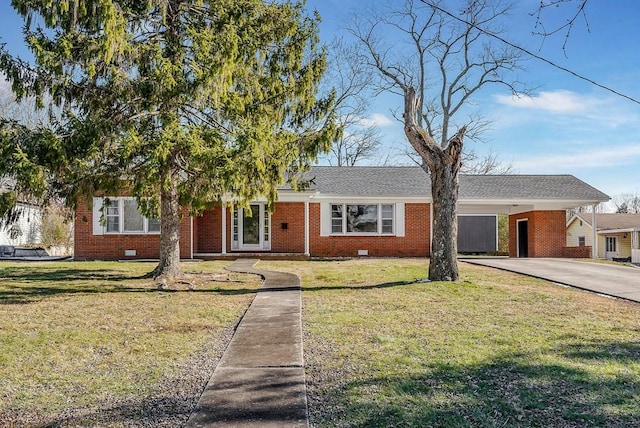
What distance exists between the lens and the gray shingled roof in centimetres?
2117

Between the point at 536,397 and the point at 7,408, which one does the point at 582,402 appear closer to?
the point at 536,397

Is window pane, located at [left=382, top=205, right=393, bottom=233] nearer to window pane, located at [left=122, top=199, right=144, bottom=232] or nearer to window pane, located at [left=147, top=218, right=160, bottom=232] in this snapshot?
window pane, located at [left=147, top=218, right=160, bottom=232]

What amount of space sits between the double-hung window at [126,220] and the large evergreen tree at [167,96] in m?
8.42

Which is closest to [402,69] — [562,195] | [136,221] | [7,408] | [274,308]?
[562,195]

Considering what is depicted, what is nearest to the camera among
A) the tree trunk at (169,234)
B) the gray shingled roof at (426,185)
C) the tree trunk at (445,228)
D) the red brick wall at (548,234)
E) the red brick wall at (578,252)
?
the tree trunk at (445,228)

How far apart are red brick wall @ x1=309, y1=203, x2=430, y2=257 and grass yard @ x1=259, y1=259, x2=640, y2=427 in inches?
461

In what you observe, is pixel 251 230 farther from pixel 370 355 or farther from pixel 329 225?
pixel 370 355

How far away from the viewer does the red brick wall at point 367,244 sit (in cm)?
2105

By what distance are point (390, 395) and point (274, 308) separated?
429cm

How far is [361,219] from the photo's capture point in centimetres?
2131

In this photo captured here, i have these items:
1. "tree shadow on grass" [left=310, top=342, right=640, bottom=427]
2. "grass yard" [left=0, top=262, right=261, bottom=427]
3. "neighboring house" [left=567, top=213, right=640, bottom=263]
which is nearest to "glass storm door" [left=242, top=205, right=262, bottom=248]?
"grass yard" [left=0, top=262, right=261, bottom=427]

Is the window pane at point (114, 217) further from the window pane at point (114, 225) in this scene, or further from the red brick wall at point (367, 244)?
the red brick wall at point (367, 244)

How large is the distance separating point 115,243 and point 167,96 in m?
12.0

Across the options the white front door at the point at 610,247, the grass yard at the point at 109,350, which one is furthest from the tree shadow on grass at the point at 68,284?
the white front door at the point at 610,247
